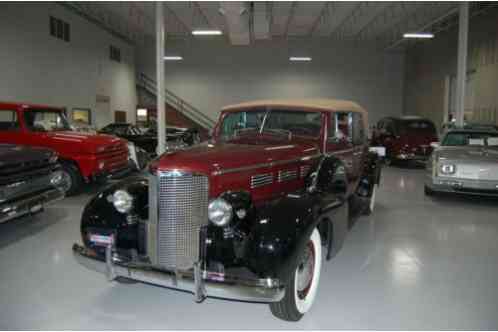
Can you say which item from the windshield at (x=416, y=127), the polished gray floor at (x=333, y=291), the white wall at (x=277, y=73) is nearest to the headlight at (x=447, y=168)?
the polished gray floor at (x=333, y=291)

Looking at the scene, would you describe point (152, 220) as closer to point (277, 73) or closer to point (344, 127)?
point (344, 127)

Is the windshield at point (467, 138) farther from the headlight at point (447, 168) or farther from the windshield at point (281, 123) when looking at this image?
the windshield at point (281, 123)

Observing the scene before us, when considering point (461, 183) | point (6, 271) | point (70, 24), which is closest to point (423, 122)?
point (461, 183)

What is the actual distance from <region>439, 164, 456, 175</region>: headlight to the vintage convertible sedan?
3.26 m

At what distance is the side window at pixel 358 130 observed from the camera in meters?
4.57

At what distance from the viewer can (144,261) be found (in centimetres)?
256

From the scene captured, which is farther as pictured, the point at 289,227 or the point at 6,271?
the point at 6,271

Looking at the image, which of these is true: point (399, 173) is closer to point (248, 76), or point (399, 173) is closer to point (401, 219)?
point (401, 219)

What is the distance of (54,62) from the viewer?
11938 mm

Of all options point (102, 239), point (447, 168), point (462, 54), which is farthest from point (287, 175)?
point (462, 54)

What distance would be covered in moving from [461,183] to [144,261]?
520 cm

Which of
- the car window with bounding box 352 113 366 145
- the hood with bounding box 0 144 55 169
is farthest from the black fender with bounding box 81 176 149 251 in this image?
the car window with bounding box 352 113 366 145

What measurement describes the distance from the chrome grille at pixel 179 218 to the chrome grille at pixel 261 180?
0.55 metres

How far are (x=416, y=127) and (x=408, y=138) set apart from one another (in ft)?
2.43
